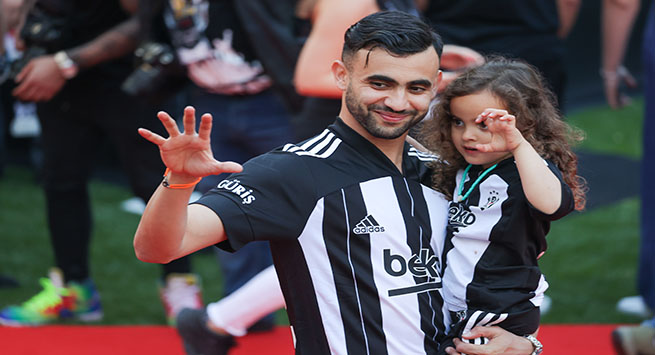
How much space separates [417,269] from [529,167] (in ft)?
1.22

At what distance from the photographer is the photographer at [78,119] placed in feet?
12.9

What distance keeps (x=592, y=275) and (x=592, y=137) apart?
199 inches

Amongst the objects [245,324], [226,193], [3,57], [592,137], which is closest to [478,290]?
[226,193]

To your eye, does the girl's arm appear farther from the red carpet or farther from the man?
the red carpet

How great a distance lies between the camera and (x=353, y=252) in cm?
204

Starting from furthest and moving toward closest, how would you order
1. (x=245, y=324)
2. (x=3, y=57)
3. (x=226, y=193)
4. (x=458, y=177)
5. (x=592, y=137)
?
(x=592, y=137) → (x=3, y=57) → (x=245, y=324) → (x=458, y=177) → (x=226, y=193)

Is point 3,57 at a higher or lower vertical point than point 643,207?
higher

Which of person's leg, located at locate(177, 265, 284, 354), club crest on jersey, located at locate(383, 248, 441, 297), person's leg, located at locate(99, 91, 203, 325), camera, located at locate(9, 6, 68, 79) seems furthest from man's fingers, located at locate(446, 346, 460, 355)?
camera, located at locate(9, 6, 68, 79)

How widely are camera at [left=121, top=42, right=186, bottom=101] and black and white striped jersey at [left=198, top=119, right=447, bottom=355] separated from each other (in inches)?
72.0

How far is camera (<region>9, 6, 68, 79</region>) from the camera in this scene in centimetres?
396

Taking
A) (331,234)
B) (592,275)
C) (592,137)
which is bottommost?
(592,137)

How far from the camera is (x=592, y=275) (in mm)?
5020

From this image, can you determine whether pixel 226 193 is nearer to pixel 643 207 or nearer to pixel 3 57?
pixel 3 57

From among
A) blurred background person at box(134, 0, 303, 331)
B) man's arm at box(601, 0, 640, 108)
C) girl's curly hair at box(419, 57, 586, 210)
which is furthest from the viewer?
man's arm at box(601, 0, 640, 108)
